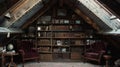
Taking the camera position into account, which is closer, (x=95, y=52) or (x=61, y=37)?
(x=95, y=52)

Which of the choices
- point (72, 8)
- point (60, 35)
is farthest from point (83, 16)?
point (60, 35)

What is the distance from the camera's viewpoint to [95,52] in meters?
8.29

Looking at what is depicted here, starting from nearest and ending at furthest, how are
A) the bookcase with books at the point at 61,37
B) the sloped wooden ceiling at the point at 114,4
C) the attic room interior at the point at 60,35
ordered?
the sloped wooden ceiling at the point at 114,4, the attic room interior at the point at 60,35, the bookcase with books at the point at 61,37

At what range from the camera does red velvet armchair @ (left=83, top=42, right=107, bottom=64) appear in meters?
7.81

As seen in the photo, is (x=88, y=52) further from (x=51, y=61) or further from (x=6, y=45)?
(x=6, y=45)

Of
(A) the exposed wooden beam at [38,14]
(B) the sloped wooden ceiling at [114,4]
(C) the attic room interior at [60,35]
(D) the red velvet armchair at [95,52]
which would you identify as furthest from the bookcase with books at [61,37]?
(B) the sloped wooden ceiling at [114,4]

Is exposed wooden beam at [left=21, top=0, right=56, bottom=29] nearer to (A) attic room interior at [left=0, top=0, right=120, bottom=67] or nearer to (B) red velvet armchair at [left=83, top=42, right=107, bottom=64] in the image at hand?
(A) attic room interior at [left=0, top=0, right=120, bottom=67]

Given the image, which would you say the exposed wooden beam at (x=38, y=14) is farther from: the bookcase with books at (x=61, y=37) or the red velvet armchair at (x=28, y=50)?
the red velvet armchair at (x=28, y=50)

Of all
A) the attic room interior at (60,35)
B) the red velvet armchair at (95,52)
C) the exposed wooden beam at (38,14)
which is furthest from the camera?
the exposed wooden beam at (38,14)

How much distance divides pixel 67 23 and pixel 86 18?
0.91 metres

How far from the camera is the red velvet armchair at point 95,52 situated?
7813mm

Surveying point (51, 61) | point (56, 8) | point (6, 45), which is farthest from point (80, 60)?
point (6, 45)

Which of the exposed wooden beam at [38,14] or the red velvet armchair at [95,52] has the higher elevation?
the exposed wooden beam at [38,14]

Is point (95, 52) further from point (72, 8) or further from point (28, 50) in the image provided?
point (28, 50)
